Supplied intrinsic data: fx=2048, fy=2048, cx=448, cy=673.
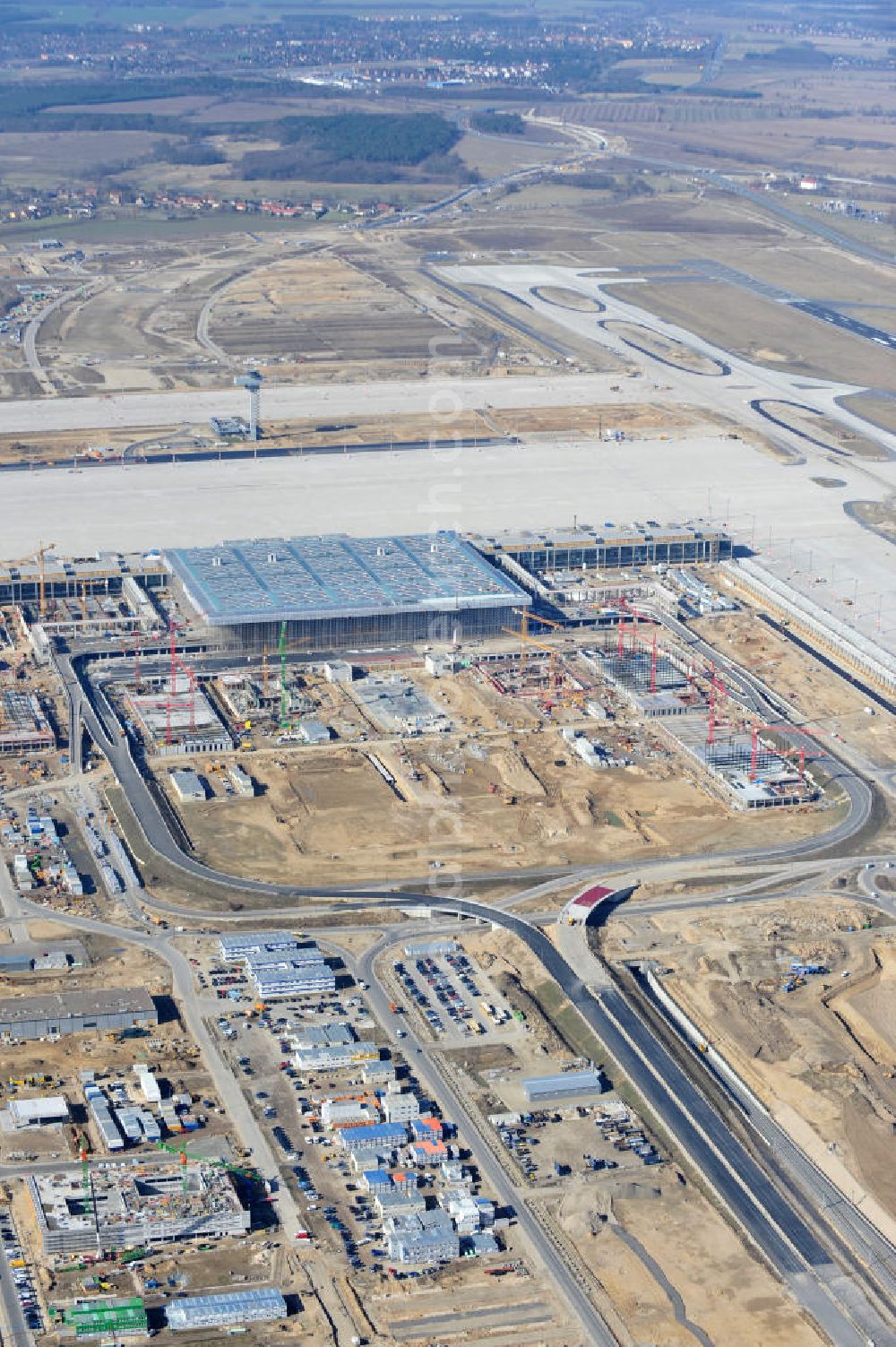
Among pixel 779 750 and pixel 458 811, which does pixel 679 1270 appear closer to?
pixel 458 811

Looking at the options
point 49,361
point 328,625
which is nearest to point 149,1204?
point 328,625

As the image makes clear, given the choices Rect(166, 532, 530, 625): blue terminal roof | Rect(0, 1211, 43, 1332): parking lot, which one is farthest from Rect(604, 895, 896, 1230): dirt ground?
Rect(166, 532, 530, 625): blue terminal roof

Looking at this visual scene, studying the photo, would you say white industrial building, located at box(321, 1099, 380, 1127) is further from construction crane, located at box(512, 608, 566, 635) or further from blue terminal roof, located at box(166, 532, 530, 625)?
construction crane, located at box(512, 608, 566, 635)

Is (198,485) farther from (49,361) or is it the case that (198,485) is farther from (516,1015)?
(516,1015)

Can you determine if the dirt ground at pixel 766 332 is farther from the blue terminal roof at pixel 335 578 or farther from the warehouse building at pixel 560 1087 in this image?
Result: the warehouse building at pixel 560 1087

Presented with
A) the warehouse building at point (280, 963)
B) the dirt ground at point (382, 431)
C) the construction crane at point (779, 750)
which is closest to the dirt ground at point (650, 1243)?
the warehouse building at point (280, 963)

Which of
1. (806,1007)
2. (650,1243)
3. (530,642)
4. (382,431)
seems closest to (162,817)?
(530,642)
